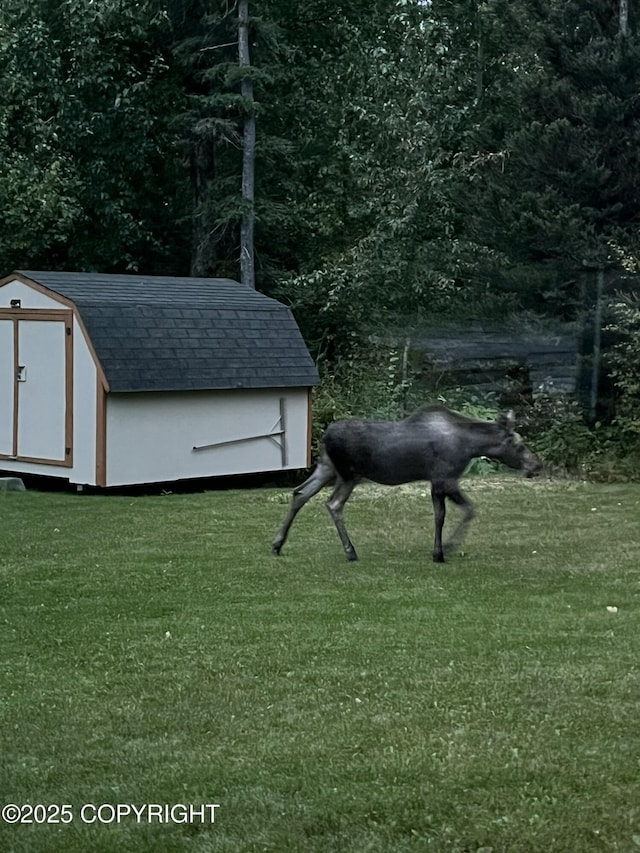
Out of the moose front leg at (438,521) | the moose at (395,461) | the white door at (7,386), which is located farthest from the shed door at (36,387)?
the moose front leg at (438,521)

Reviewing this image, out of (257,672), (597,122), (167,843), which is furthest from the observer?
(597,122)

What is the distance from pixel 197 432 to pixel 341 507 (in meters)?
6.18

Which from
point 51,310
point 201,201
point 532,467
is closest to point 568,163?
point 201,201

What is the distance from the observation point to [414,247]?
22141mm

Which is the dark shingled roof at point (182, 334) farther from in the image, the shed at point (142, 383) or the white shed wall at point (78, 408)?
the white shed wall at point (78, 408)

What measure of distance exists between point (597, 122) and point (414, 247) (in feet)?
13.0

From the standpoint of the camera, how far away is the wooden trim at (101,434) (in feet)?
51.9

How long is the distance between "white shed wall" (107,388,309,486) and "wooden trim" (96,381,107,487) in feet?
0.25

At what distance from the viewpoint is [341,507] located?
11.1 m

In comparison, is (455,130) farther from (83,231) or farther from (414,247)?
(83,231)

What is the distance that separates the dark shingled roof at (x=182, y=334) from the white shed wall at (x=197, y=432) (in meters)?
0.23

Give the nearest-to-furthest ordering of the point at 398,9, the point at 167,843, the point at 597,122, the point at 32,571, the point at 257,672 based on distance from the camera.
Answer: the point at 167,843
the point at 257,672
the point at 32,571
the point at 597,122
the point at 398,9

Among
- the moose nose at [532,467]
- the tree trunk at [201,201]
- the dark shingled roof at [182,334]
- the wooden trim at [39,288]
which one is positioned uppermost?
the tree trunk at [201,201]

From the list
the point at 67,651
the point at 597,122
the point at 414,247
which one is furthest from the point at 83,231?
the point at 67,651
